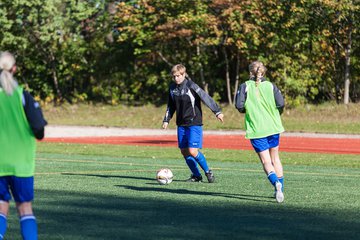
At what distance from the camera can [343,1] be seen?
3803cm

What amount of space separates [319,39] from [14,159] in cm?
3236

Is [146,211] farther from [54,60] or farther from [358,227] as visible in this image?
[54,60]

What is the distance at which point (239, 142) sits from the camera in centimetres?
3073

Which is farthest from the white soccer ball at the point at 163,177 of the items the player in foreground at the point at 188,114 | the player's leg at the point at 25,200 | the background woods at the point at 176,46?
the background woods at the point at 176,46

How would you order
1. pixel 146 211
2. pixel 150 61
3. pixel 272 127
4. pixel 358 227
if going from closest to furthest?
pixel 358 227
pixel 146 211
pixel 272 127
pixel 150 61

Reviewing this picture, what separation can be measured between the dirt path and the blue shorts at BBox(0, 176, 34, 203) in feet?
61.2

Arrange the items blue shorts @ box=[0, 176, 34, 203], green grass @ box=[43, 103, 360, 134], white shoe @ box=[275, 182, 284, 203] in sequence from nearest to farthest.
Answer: blue shorts @ box=[0, 176, 34, 203], white shoe @ box=[275, 182, 284, 203], green grass @ box=[43, 103, 360, 134]

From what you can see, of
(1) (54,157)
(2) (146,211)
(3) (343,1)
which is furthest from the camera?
(3) (343,1)

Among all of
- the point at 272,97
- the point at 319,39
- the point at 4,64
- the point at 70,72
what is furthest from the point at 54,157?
the point at 70,72

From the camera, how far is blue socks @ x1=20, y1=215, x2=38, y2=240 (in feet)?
28.0

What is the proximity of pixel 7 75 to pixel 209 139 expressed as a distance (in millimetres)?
23801

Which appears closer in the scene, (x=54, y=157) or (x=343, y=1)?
(x=54, y=157)

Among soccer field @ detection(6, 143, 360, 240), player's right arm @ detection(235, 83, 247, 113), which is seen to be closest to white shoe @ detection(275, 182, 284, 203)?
soccer field @ detection(6, 143, 360, 240)

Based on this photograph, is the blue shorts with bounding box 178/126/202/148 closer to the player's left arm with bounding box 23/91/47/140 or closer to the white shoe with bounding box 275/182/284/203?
the white shoe with bounding box 275/182/284/203
